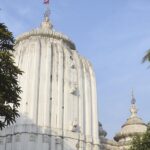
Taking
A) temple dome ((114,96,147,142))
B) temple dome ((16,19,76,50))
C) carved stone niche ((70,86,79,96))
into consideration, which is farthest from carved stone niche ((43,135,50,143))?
temple dome ((114,96,147,142))

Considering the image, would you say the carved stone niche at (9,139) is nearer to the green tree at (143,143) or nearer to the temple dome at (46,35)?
the temple dome at (46,35)

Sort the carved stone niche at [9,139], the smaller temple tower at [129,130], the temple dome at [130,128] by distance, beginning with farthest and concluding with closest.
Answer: the temple dome at [130,128] → the smaller temple tower at [129,130] → the carved stone niche at [9,139]

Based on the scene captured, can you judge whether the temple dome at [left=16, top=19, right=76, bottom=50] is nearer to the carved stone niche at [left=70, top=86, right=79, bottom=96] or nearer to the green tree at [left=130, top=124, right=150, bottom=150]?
the carved stone niche at [left=70, top=86, right=79, bottom=96]

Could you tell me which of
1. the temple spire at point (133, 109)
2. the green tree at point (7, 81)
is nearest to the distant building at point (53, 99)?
the temple spire at point (133, 109)

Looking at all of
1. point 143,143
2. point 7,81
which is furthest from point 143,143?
point 7,81

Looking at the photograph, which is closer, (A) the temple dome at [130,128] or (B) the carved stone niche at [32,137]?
(B) the carved stone niche at [32,137]

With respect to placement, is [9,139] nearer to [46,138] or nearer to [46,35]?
[46,138]

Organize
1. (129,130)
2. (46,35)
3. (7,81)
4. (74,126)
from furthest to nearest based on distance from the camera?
(129,130) → (46,35) → (74,126) → (7,81)

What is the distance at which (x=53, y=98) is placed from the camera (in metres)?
42.1

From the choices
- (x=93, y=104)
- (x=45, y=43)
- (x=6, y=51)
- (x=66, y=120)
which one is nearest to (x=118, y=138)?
(x=93, y=104)

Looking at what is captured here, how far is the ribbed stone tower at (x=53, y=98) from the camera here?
39.7 metres

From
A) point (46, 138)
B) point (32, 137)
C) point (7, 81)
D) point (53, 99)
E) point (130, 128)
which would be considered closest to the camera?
point (7, 81)

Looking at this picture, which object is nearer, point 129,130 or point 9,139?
point 9,139

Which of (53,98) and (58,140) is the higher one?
(53,98)
